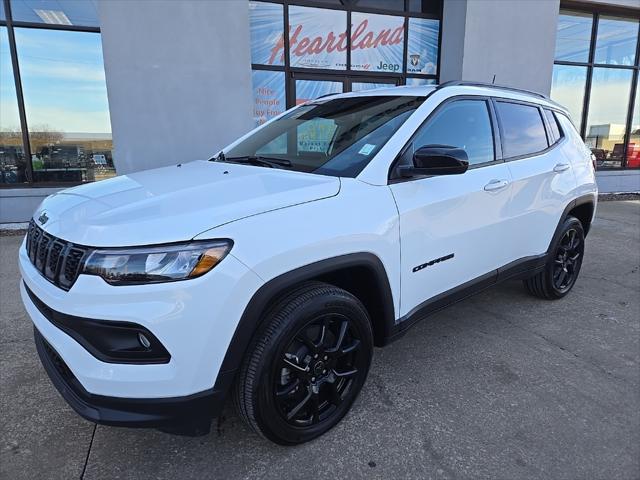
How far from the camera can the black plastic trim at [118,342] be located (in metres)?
1.81

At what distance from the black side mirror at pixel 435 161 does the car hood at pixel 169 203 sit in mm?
496

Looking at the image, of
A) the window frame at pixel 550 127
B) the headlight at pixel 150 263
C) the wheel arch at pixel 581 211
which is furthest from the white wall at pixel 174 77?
the headlight at pixel 150 263

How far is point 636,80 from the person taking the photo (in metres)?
11.8

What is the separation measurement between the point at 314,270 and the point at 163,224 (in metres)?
0.70

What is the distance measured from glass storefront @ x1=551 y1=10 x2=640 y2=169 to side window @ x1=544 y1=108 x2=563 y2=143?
794cm

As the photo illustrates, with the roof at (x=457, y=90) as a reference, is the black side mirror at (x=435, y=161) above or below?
below

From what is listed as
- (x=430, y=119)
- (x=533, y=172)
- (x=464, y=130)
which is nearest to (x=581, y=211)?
(x=533, y=172)

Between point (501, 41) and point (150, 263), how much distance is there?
9.51 m

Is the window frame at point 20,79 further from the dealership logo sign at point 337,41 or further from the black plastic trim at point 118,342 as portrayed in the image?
the black plastic trim at point 118,342

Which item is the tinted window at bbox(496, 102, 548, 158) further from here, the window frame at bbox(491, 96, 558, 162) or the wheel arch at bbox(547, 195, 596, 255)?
the wheel arch at bbox(547, 195, 596, 255)

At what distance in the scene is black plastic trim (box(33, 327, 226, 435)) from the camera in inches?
73.2

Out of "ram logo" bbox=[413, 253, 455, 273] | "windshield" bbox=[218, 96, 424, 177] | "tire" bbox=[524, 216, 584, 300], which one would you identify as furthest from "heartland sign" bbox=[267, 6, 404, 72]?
"ram logo" bbox=[413, 253, 455, 273]

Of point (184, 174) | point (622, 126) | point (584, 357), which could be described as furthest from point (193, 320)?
point (622, 126)

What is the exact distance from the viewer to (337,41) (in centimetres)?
895
